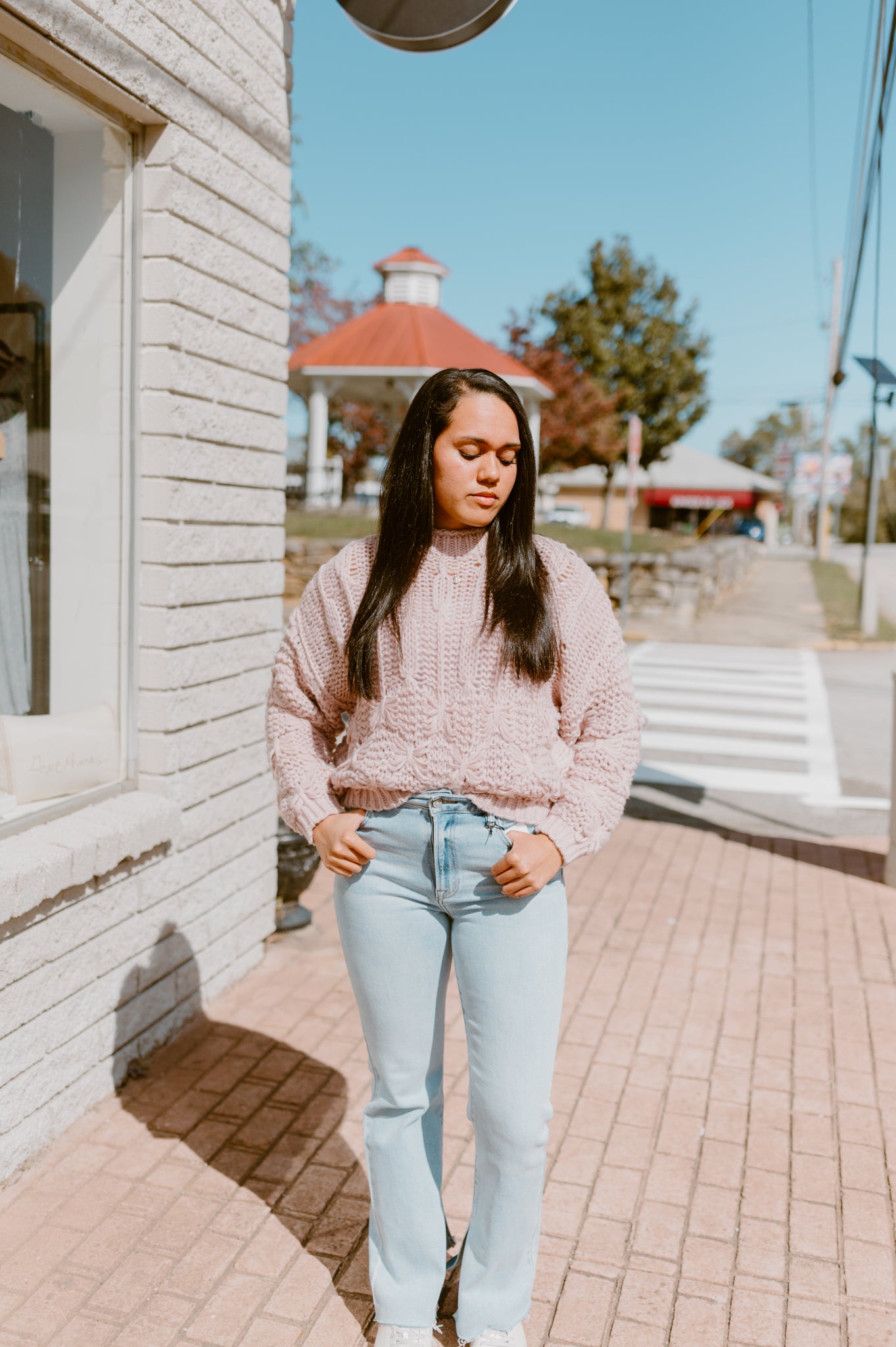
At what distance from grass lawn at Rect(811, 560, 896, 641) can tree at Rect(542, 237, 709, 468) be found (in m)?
7.89

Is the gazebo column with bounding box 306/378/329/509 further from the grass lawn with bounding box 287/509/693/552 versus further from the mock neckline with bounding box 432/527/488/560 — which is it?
the mock neckline with bounding box 432/527/488/560

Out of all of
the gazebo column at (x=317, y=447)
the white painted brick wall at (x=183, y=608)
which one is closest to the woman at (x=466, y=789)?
the white painted brick wall at (x=183, y=608)

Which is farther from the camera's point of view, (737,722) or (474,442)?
(737,722)

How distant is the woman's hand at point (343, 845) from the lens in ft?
7.04

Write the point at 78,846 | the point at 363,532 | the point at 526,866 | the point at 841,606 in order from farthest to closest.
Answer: the point at 841,606 → the point at 363,532 → the point at 78,846 → the point at 526,866

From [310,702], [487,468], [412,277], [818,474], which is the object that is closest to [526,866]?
[310,702]

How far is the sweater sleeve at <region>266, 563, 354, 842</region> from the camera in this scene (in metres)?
2.27

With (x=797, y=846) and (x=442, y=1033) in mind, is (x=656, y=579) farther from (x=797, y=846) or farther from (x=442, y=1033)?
(x=442, y=1033)

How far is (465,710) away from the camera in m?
2.15

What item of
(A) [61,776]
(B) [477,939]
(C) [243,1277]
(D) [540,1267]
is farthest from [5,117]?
(D) [540,1267]

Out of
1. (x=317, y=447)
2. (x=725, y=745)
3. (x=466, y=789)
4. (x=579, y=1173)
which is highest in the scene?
(x=317, y=447)

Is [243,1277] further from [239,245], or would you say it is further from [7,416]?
[239,245]

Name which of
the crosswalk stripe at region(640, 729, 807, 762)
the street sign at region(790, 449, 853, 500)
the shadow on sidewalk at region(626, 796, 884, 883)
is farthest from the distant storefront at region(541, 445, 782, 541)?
the shadow on sidewalk at region(626, 796, 884, 883)

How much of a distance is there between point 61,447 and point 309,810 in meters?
1.86
